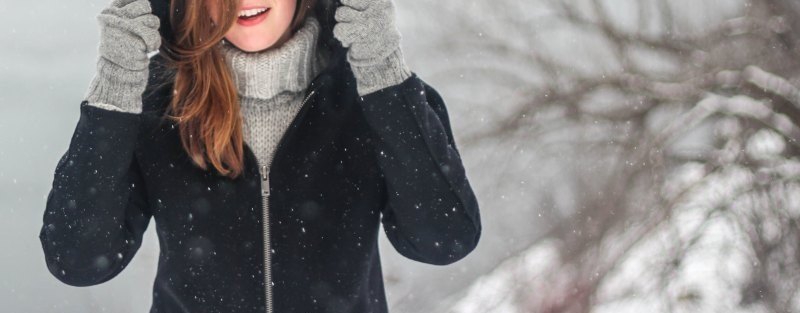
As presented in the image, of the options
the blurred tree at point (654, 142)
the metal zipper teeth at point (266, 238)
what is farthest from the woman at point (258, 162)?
the blurred tree at point (654, 142)

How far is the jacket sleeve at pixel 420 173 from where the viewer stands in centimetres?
118

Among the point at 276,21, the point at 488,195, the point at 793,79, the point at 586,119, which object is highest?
the point at 276,21

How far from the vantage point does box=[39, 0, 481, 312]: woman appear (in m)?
1.17

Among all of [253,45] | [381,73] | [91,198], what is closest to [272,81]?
[253,45]

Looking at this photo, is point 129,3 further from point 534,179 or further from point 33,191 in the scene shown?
point 33,191

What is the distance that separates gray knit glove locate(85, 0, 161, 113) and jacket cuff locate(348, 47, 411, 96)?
0.26 metres

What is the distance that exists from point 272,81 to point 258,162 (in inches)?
4.4

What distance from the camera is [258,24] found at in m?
1.23

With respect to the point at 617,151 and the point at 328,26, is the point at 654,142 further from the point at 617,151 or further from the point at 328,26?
the point at 328,26

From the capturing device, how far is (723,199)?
2.28 m

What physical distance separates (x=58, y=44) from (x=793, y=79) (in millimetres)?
2316

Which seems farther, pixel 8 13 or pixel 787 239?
pixel 8 13

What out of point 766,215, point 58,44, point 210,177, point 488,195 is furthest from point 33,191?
point 766,215

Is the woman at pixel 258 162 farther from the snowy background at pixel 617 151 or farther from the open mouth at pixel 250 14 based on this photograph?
the snowy background at pixel 617 151
